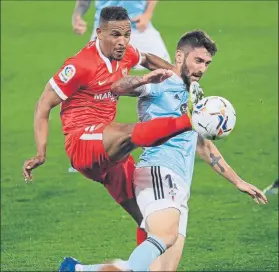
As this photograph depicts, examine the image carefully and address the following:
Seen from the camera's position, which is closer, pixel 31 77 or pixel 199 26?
pixel 31 77

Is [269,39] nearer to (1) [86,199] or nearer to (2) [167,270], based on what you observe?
(1) [86,199]

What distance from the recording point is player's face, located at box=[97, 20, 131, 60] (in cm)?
825

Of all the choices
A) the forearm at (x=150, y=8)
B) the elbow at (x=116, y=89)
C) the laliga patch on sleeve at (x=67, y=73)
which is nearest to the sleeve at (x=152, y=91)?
the elbow at (x=116, y=89)

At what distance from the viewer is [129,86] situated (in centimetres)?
802

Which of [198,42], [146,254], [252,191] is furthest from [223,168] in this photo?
[146,254]

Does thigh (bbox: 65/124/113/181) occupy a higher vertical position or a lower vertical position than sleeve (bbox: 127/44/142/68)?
lower

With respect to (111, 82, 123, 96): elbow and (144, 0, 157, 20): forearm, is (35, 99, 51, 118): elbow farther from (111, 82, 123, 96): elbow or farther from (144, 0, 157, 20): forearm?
(144, 0, 157, 20): forearm

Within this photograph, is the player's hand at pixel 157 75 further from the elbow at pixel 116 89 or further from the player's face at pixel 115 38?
the player's face at pixel 115 38

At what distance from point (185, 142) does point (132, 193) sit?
1.68ft

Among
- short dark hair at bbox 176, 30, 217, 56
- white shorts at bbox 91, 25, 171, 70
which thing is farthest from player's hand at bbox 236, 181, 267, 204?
white shorts at bbox 91, 25, 171, 70

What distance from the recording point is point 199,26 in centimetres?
2022

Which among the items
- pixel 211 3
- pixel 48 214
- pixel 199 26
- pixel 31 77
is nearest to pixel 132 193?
pixel 48 214

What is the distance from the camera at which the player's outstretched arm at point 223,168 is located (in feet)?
27.7

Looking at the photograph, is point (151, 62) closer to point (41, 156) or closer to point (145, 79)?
point (145, 79)
